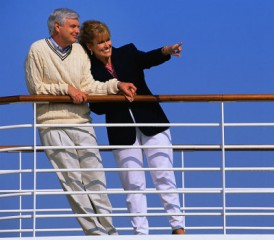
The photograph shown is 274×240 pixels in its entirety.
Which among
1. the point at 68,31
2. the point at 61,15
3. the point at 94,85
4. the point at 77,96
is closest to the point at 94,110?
the point at 94,85

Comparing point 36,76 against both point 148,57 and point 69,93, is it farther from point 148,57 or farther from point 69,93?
point 148,57

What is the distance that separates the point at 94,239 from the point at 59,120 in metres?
0.86

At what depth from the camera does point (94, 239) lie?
6.16 m

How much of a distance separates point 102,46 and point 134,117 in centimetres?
55

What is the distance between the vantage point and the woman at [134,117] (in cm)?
650

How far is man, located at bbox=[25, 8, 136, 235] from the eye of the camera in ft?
20.8

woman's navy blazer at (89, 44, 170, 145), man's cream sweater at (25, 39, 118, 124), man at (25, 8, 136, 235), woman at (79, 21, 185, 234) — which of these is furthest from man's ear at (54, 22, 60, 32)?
woman's navy blazer at (89, 44, 170, 145)

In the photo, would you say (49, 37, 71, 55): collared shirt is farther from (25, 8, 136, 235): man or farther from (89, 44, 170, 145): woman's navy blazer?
(89, 44, 170, 145): woman's navy blazer

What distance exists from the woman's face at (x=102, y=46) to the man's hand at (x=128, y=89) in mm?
285

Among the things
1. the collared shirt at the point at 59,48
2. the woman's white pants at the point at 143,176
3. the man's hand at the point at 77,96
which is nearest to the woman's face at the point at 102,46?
the collared shirt at the point at 59,48

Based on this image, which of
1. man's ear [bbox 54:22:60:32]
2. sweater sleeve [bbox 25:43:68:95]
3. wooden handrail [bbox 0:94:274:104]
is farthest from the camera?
man's ear [bbox 54:22:60:32]

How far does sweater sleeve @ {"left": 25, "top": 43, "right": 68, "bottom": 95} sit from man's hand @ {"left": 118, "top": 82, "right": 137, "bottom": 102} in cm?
38

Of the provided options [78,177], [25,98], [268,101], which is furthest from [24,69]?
[268,101]

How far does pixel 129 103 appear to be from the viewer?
652 centimetres
